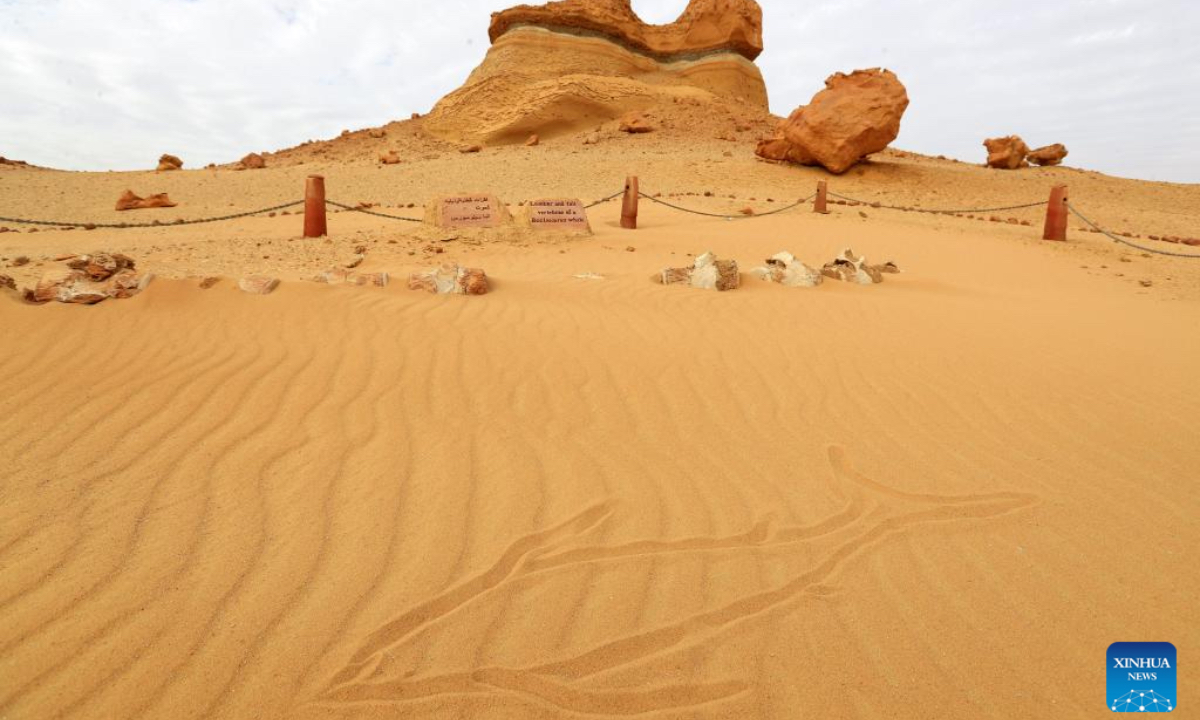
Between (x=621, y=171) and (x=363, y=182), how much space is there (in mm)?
7243

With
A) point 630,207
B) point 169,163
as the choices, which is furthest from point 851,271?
point 169,163

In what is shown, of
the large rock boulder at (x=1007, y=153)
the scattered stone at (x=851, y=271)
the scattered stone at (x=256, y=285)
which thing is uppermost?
the large rock boulder at (x=1007, y=153)

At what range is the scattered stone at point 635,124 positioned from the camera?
75.9 feet

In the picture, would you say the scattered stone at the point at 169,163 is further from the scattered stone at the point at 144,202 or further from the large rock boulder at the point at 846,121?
the large rock boulder at the point at 846,121

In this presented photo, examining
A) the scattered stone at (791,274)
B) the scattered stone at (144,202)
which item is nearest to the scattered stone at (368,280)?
the scattered stone at (791,274)

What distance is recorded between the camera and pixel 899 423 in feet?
12.2

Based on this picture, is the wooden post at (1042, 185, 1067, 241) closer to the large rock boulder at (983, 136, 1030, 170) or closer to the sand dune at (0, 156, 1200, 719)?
the sand dune at (0, 156, 1200, 719)

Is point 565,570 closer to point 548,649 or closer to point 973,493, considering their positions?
point 548,649

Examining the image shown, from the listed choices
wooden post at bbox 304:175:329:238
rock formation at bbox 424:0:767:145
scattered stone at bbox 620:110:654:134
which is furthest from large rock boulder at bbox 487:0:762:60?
wooden post at bbox 304:175:329:238

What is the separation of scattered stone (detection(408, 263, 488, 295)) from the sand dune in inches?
10.1

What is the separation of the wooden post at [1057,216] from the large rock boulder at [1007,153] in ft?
38.2

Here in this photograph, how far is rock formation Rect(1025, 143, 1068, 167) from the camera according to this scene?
2253 centimetres

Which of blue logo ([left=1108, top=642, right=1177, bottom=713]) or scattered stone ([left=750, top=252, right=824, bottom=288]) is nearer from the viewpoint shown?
blue logo ([left=1108, top=642, right=1177, bottom=713])

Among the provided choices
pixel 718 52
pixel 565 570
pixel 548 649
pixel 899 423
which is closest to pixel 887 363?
pixel 899 423
